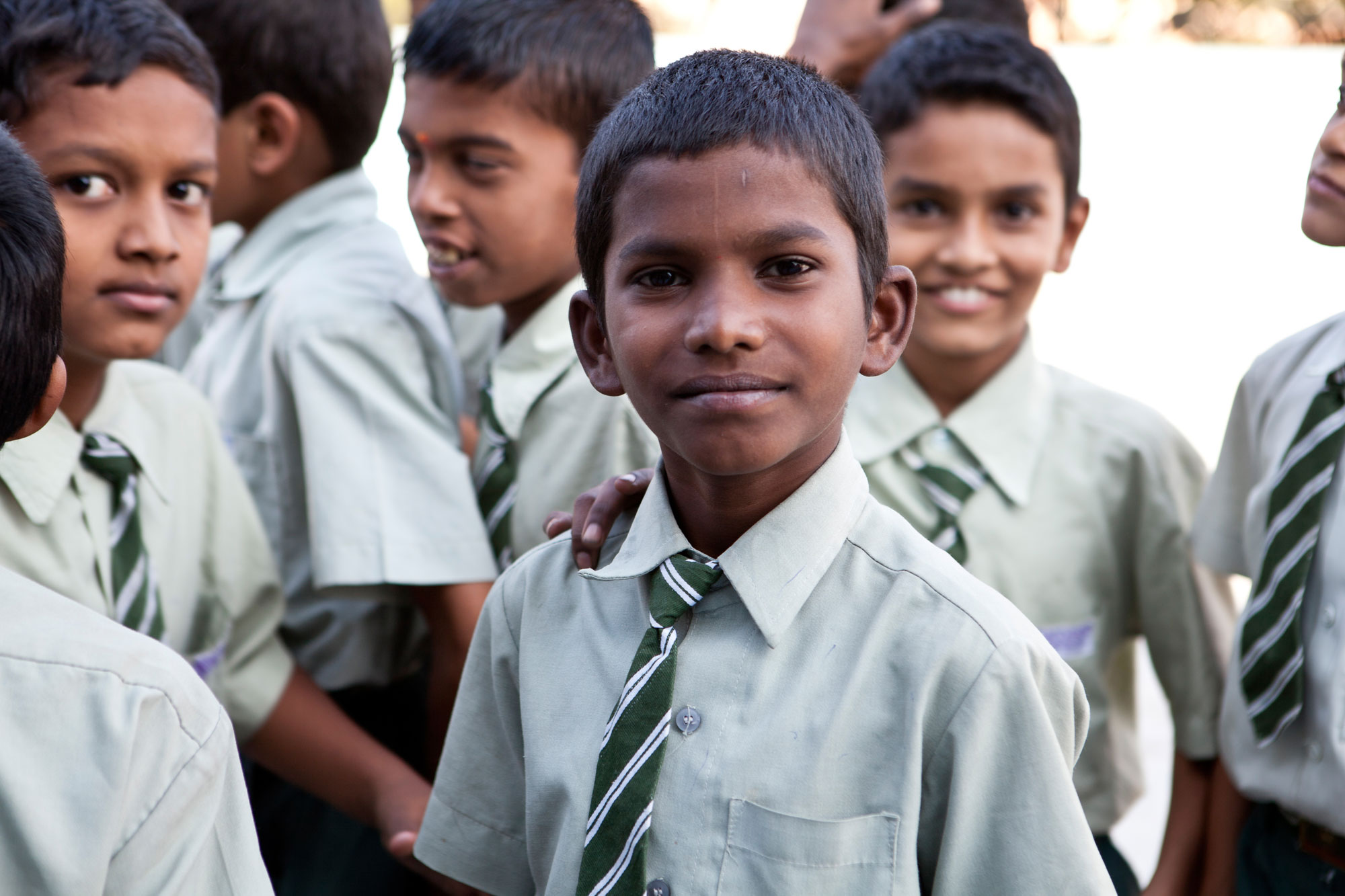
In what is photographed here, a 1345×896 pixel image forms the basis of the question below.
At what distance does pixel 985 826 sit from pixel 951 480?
3.36 feet

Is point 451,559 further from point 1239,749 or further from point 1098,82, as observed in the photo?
point 1098,82

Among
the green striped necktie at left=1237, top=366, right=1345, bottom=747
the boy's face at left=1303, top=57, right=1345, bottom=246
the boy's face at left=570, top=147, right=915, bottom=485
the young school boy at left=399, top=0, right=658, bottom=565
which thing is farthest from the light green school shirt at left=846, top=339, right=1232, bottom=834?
the boy's face at left=570, top=147, right=915, bottom=485

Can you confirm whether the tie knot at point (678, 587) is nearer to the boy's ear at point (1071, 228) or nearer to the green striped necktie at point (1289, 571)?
the green striped necktie at point (1289, 571)

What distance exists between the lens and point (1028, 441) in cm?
227

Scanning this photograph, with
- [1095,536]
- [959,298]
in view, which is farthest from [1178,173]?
[1095,536]

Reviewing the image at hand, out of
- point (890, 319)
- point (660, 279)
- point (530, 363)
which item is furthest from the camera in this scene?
point (530, 363)

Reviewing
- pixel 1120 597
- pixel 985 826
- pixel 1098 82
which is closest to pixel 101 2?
pixel 985 826

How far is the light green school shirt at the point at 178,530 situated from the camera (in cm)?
183

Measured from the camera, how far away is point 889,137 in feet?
7.89

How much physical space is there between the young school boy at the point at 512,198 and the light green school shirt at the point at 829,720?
0.71 m

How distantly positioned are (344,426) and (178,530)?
0.31m

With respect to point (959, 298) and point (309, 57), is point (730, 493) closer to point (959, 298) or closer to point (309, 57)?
point (959, 298)

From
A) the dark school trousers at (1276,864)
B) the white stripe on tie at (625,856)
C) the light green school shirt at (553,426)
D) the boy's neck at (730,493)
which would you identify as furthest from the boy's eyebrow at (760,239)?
the dark school trousers at (1276,864)

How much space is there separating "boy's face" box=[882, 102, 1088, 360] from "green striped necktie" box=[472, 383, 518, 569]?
0.75 meters
